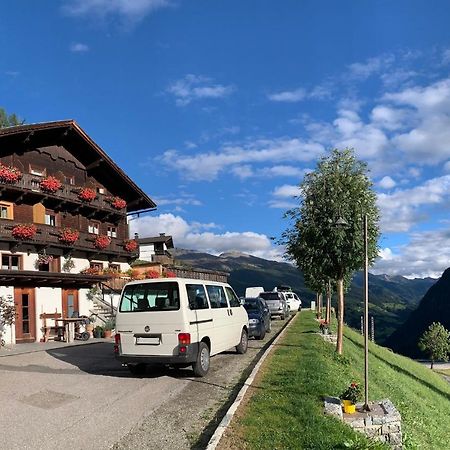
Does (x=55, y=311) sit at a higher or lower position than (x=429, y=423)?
higher

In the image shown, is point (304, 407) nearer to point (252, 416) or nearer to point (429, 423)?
point (252, 416)

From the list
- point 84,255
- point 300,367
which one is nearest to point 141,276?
point 84,255

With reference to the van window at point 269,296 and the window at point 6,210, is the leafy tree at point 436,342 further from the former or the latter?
the window at point 6,210

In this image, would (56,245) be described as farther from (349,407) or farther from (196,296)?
(349,407)

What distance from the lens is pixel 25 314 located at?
895 inches

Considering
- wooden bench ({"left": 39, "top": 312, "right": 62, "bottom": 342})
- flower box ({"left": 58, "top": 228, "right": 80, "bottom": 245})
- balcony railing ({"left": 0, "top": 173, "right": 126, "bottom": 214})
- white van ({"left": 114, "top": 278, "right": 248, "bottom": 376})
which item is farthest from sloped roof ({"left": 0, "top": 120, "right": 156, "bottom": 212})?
white van ({"left": 114, "top": 278, "right": 248, "bottom": 376})

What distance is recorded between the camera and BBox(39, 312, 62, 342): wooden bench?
22464mm

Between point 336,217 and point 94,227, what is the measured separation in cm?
2031

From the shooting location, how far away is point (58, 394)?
395 inches

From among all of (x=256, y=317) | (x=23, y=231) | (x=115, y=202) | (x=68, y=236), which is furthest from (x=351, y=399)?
(x=115, y=202)

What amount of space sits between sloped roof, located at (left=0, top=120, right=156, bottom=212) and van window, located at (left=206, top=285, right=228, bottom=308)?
16.1 m

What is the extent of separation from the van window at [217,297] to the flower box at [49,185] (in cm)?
1590

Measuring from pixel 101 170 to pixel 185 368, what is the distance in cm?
2311

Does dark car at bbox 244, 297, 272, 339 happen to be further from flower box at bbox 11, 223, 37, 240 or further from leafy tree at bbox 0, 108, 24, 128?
leafy tree at bbox 0, 108, 24, 128
